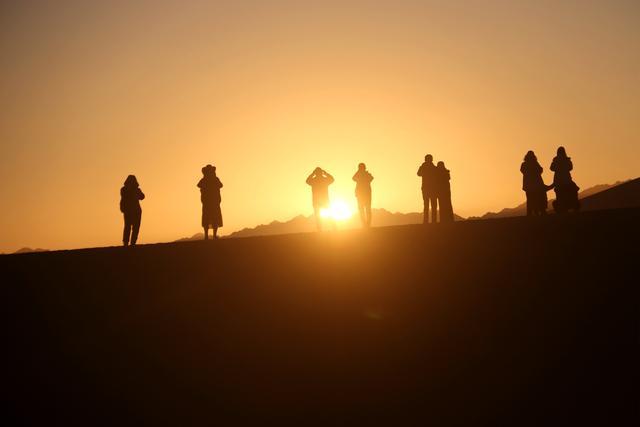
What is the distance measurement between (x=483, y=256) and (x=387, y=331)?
4.17m

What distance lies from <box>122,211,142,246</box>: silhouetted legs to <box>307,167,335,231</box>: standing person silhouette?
5632mm

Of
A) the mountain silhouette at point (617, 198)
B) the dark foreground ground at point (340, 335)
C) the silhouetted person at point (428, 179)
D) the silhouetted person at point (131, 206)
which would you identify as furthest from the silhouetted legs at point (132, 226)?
the mountain silhouette at point (617, 198)

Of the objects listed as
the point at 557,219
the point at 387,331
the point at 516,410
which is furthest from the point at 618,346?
the point at 557,219

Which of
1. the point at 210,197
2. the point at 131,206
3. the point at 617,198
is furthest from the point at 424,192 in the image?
the point at 617,198

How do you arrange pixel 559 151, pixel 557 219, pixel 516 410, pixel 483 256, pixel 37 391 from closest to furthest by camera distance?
1. pixel 516 410
2. pixel 37 391
3. pixel 483 256
4. pixel 557 219
5. pixel 559 151

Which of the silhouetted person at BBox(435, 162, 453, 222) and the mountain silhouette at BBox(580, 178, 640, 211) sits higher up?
the mountain silhouette at BBox(580, 178, 640, 211)

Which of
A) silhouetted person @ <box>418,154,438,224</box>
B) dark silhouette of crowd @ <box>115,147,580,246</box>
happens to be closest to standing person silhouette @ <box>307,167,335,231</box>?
dark silhouette of crowd @ <box>115,147,580,246</box>

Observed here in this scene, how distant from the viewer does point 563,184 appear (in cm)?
2111

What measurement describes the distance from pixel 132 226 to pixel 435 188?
927 centimetres

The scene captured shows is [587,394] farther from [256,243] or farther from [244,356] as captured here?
[256,243]

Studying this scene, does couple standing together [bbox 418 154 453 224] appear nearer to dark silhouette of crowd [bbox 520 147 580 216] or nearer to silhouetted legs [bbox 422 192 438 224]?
silhouetted legs [bbox 422 192 438 224]

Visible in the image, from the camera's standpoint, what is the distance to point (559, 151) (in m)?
20.9

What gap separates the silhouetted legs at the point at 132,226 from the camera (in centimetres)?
Answer: 2138

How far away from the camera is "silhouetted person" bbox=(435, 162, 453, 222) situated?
74.0ft
